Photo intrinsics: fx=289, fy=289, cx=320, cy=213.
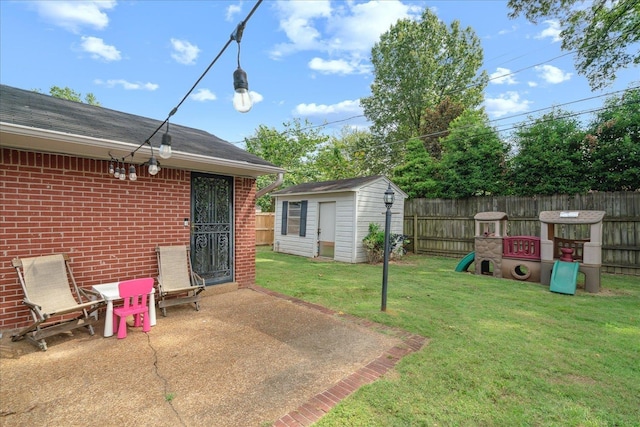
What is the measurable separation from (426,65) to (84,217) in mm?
22065

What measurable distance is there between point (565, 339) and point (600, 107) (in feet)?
28.2

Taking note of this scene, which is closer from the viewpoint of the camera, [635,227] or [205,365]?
[205,365]

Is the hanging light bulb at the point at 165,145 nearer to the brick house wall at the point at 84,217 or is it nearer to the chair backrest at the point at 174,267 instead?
the brick house wall at the point at 84,217

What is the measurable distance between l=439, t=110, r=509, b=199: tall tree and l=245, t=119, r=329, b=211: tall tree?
11.1 m

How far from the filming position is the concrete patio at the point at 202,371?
223 cm

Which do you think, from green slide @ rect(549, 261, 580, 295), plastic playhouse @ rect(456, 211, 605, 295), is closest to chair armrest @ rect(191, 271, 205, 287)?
plastic playhouse @ rect(456, 211, 605, 295)

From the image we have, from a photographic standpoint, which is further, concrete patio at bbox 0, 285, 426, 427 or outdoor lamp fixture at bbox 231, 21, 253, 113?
concrete patio at bbox 0, 285, 426, 427

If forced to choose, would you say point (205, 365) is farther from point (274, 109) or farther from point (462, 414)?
point (274, 109)

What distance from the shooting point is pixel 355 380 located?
106 inches

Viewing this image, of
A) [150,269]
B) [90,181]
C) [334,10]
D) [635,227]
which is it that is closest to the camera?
[90,181]

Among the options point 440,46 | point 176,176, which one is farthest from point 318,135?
point 176,176

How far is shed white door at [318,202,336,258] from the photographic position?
10.6 metres

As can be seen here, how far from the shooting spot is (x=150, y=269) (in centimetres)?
499

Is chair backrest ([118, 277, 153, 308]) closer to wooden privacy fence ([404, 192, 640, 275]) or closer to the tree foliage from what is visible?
wooden privacy fence ([404, 192, 640, 275])
